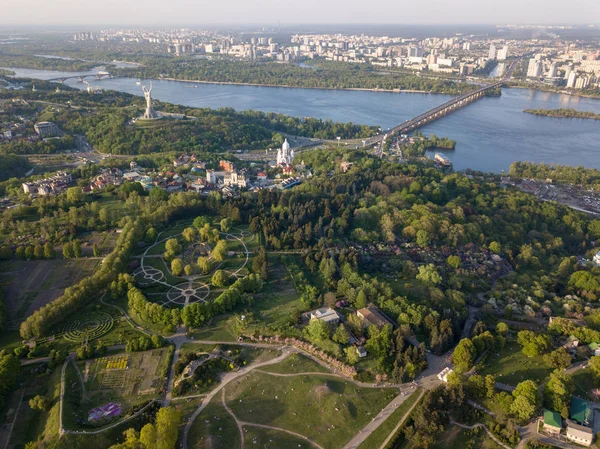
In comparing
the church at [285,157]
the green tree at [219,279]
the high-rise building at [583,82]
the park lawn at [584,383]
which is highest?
the high-rise building at [583,82]

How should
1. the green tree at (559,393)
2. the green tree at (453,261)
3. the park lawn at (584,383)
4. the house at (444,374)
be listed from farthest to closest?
the green tree at (453,261) < the house at (444,374) < the park lawn at (584,383) < the green tree at (559,393)

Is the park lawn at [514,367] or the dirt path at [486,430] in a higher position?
the park lawn at [514,367]

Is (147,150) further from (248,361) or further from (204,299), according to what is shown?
(248,361)

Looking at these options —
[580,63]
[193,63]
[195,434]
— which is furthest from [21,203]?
[580,63]

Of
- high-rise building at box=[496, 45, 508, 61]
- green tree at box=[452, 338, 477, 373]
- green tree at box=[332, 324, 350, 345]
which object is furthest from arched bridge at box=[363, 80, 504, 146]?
high-rise building at box=[496, 45, 508, 61]

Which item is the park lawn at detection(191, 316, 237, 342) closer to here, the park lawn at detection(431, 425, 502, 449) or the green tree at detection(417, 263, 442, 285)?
the park lawn at detection(431, 425, 502, 449)

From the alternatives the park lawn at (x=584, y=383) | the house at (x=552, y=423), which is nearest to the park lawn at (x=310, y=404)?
the house at (x=552, y=423)

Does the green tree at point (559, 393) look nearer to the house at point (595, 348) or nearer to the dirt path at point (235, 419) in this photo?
the house at point (595, 348)
